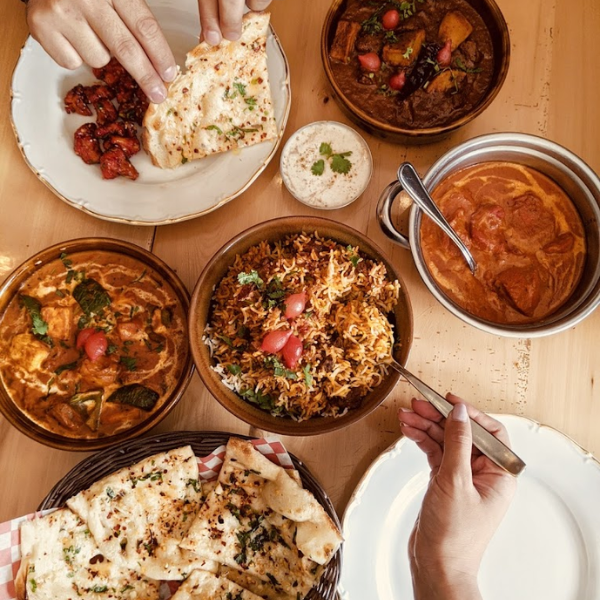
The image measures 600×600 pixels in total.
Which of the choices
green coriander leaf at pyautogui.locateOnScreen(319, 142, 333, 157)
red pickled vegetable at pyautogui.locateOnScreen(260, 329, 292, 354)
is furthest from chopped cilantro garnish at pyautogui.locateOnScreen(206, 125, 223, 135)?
red pickled vegetable at pyautogui.locateOnScreen(260, 329, 292, 354)

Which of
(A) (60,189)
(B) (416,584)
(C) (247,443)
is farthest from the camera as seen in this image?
(A) (60,189)

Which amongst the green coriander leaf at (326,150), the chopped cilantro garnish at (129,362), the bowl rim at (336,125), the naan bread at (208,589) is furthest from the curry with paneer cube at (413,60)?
the naan bread at (208,589)

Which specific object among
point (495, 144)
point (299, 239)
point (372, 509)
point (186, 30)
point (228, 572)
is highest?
point (186, 30)

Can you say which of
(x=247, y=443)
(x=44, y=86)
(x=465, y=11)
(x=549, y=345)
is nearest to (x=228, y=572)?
(x=247, y=443)

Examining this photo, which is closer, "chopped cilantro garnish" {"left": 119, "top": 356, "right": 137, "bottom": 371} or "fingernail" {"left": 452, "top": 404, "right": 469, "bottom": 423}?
"fingernail" {"left": 452, "top": 404, "right": 469, "bottom": 423}

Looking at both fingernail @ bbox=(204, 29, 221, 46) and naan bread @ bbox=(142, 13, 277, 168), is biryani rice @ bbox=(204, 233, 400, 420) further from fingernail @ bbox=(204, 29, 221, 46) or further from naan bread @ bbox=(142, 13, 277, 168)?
fingernail @ bbox=(204, 29, 221, 46)

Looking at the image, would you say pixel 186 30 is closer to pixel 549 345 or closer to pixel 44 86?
pixel 44 86
